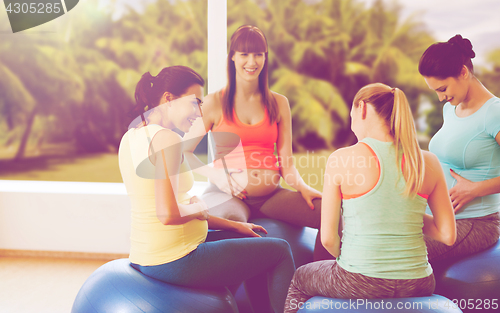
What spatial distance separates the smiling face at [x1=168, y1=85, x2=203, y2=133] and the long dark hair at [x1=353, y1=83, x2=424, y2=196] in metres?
0.61

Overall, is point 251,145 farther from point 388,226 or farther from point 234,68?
point 388,226

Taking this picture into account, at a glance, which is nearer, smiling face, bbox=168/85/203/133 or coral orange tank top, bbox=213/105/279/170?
smiling face, bbox=168/85/203/133

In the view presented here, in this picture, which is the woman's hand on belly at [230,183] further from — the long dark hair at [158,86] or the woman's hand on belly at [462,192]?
the woman's hand on belly at [462,192]

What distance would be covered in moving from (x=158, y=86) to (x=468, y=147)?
134 centimetres

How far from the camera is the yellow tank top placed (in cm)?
127

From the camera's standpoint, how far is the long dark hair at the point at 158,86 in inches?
54.1

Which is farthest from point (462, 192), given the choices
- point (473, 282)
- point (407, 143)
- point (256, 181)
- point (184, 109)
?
point (184, 109)

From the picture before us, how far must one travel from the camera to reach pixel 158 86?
54.3 inches

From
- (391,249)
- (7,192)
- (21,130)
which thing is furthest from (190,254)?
(21,130)

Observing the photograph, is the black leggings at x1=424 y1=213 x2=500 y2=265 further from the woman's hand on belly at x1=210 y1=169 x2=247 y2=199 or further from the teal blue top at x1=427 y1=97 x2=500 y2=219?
the woman's hand on belly at x1=210 y1=169 x2=247 y2=199

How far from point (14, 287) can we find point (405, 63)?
170 inches

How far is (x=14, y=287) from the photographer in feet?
7.66

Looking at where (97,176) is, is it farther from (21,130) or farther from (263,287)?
(263,287)

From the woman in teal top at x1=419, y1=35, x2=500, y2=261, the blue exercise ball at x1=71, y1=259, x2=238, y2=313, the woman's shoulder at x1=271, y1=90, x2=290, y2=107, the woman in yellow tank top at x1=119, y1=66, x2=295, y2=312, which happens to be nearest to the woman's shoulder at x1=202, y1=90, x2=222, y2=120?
the woman's shoulder at x1=271, y1=90, x2=290, y2=107
